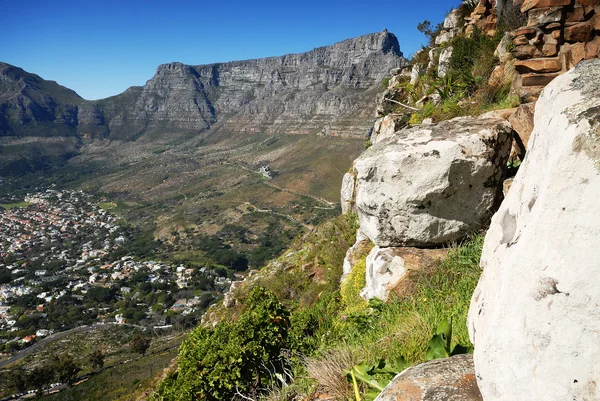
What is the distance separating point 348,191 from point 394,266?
19.0ft

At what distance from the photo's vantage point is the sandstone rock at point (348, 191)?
10666mm

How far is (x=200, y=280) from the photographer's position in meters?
61.5

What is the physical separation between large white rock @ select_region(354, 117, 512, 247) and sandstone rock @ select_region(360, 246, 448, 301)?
7.2 inches

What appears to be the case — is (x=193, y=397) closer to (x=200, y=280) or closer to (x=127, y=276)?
(x=200, y=280)

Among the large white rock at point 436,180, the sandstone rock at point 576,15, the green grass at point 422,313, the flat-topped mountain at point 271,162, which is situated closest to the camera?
the green grass at point 422,313

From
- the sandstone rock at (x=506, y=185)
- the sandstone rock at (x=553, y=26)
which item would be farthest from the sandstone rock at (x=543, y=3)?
the sandstone rock at (x=506, y=185)

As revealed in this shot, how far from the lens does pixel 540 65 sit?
6754mm

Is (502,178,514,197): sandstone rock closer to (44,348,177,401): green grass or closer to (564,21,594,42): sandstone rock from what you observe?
(564,21,594,42): sandstone rock

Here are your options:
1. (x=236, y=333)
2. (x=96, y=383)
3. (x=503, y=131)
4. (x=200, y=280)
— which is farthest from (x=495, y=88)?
(x=200, y=280)

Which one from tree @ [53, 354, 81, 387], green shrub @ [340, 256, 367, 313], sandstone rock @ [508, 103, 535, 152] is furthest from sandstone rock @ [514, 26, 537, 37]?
tree @ [53, 354, 81, 387]

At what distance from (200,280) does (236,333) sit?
194 feet

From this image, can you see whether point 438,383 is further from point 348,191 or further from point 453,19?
point 453,19

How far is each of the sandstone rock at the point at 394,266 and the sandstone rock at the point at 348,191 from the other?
4.83m

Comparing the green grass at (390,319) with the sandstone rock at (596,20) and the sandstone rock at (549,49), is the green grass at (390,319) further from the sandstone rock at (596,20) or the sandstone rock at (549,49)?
the sandstone rock at (596,20)
